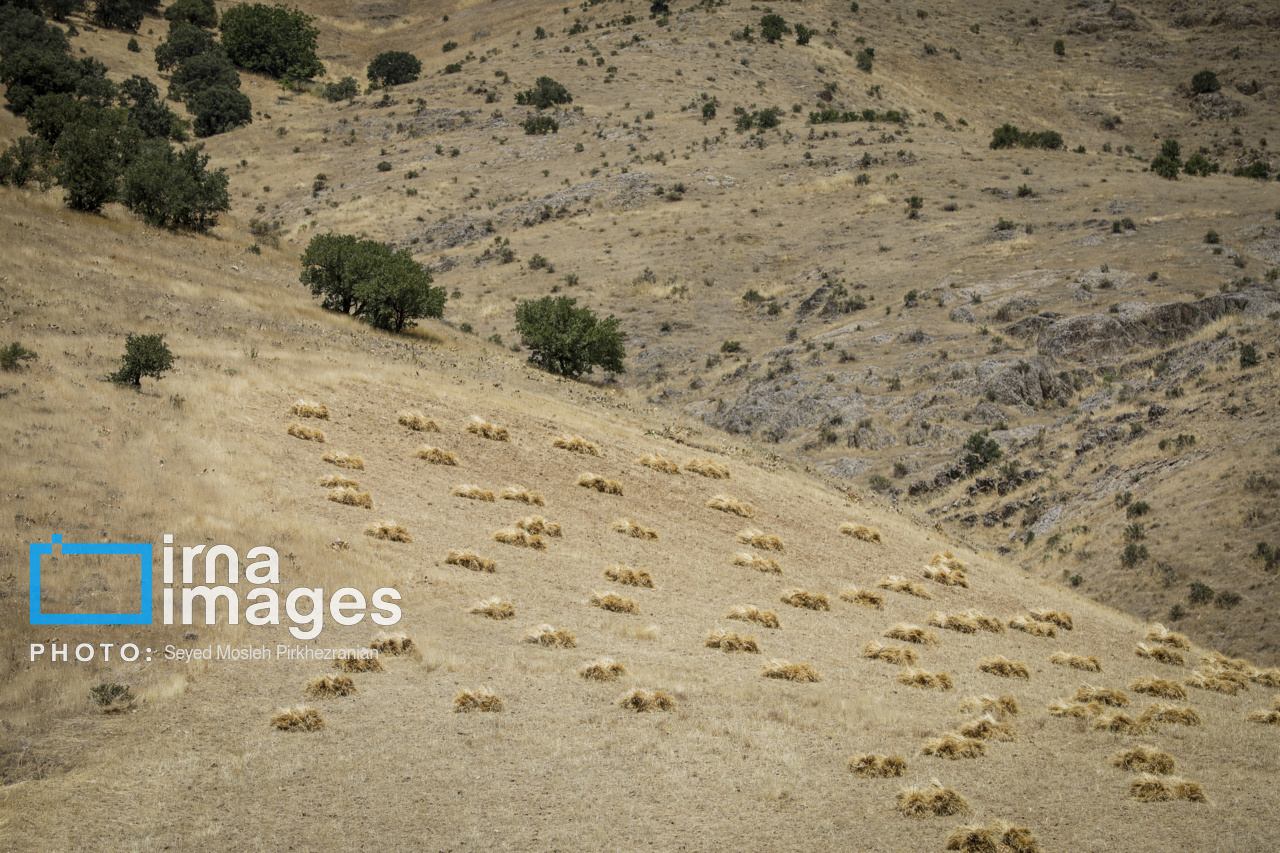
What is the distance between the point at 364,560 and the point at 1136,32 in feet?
388

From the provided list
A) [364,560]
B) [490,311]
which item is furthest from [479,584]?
[490,311]

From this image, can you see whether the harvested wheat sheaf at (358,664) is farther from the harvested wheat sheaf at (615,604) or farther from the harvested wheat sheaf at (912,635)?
the harvested wheat sheaf at (912,635)

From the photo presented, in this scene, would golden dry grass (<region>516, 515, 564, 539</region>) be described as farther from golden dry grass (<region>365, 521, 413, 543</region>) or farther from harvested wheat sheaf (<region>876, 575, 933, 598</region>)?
harvested wheat sheaf (<region>876, 575, 933, 598</region>)

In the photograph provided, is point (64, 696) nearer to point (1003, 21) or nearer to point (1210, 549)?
point (1210, 549)

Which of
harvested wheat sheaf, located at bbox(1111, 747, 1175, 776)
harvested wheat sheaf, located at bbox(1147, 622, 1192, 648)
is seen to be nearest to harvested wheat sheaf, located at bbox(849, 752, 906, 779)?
harvested wheat sheaf, located at bbox(1111, 747, 1175, 776)

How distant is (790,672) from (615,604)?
3.74m

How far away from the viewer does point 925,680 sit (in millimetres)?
14828

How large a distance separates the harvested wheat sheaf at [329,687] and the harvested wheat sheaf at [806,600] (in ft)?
32.9

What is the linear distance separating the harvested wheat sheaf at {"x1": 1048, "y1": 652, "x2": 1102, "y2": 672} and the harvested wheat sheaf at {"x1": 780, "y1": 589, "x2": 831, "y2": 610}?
4.53 meters

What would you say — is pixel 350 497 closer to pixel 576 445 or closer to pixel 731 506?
pixel 576 445

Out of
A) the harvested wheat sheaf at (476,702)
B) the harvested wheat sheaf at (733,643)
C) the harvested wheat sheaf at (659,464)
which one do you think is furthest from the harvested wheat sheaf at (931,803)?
the harvested wheat sheaf at (659,464)

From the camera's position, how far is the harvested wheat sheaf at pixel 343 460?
20.9m

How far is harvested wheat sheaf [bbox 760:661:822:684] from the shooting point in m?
14.2

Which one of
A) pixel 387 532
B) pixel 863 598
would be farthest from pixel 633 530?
pixel 387 532
